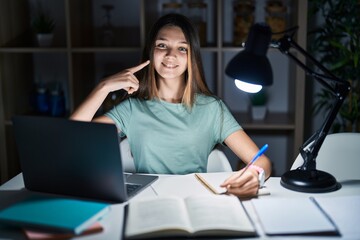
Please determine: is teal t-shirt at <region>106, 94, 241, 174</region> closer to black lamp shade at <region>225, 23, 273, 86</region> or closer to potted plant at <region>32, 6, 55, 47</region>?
black lamp shade at <region>225, 23, 273, 86</region>

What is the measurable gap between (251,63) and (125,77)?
642mm

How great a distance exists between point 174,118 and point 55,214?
2.81 feet

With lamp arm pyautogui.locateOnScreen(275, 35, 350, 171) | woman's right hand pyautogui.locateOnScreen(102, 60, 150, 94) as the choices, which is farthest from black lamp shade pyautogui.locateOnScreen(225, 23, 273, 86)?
woman's right hand pyautogui.locateOnScreen(102, 60, 150, 94)

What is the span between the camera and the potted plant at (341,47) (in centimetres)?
276

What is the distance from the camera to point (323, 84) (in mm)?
1501

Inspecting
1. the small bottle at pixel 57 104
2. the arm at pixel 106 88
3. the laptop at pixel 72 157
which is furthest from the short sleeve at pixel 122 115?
the small bottle at pixel 57 104

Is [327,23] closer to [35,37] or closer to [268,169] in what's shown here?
[268,169]

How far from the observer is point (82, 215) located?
4.16ft

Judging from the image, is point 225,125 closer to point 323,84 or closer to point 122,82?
point 122,82

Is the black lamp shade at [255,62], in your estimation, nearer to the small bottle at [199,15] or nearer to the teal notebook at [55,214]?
the teal notebook at [55,214]

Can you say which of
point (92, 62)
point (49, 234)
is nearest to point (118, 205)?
point (49, 234)

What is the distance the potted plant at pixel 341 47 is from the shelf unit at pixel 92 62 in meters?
0.17

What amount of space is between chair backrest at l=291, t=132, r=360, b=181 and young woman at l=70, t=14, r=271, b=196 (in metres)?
0.29

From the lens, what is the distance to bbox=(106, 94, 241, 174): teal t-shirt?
6.67ft
